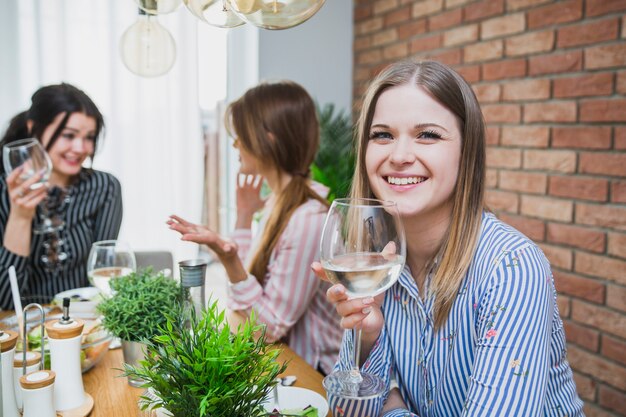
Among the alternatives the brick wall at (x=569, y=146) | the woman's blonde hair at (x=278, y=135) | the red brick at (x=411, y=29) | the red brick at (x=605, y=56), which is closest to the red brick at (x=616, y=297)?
the brick wall at (x=569, y=146)

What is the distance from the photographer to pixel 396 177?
3.49 ft

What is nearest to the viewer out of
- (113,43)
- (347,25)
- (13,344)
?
(13,344)

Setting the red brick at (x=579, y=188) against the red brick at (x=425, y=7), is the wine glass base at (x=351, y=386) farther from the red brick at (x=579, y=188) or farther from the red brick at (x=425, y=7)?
the red brick at (x=425, y=7)

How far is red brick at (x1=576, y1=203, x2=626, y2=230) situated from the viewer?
1.88 metres

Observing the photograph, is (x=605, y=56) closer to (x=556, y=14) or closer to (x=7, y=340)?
(x=556, y=14)

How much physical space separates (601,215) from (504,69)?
0.78 m

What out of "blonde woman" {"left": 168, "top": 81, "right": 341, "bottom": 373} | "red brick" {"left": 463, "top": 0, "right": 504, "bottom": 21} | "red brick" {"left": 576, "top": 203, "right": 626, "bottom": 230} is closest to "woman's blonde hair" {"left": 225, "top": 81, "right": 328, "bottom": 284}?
"blonde woman" {"left": 168, "top": 81, "right": 341, "bottom": 373}

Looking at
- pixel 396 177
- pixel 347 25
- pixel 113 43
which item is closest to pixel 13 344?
pixel 396 177

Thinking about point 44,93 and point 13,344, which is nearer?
point 13,344

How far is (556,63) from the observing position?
2.11 meters

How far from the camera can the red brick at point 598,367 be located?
1.91 meters

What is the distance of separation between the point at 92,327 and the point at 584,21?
1.90 metres

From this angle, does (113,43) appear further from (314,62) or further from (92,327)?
(92,327)

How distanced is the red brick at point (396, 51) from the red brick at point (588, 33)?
3.57 feet
